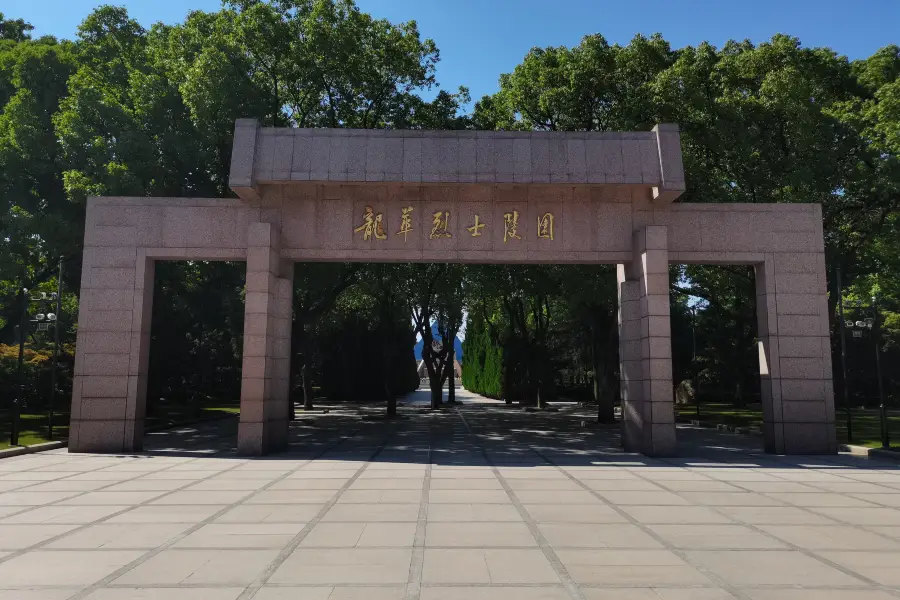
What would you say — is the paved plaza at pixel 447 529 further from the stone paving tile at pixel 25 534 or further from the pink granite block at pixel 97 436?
the pink granite block at pixel 97 436

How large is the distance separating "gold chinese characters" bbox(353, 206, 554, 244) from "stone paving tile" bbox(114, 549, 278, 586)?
9.78m

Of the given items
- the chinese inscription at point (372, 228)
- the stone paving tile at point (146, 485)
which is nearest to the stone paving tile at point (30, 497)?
the stone paving tile at point (146, 485)

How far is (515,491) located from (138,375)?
31.8ft

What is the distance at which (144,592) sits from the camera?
15.1ft

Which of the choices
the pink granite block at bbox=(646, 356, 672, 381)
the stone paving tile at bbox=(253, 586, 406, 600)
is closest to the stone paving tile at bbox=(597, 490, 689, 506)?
the stone paving tile at bbox=(253, 586, 406, 600)

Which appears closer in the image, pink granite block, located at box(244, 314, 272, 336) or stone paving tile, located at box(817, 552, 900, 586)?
stone paving tile, located at box(817, 552, 900, 586)

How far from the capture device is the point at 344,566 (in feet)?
17.4

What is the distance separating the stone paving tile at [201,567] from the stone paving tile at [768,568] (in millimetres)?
3932

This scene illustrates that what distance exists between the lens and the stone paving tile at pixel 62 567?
4875 mm

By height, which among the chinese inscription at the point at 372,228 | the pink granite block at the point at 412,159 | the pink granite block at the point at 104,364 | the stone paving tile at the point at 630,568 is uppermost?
the pink granite block at the point at 412,159

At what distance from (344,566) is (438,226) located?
10.2m

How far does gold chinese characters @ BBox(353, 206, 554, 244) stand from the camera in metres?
14.6

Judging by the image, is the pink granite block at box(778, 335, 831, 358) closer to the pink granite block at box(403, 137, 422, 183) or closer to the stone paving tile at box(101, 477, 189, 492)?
the pink granite block at box(403, 137, 422, 183)

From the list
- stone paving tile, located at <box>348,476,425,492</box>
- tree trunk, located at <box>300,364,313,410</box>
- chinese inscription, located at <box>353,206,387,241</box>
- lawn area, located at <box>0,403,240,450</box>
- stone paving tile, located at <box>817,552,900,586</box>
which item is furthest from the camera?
tree trunk, located at <box>300,364,313,410</box>
